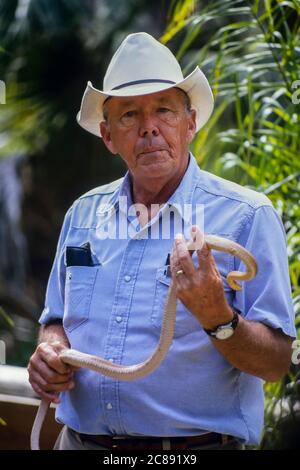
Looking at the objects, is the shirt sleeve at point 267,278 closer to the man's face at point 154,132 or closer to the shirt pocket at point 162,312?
the shirt pocket at point 162,312

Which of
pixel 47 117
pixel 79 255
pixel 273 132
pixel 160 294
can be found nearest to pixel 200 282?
pixel 160 294

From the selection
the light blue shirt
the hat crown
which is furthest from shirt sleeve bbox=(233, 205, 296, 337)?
the hat crown

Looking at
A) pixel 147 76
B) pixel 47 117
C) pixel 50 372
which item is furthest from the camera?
pixel 47 117

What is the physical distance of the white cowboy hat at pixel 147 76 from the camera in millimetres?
2449

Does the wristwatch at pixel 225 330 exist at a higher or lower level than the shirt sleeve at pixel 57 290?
higher

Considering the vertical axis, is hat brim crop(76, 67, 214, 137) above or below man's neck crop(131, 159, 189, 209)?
above

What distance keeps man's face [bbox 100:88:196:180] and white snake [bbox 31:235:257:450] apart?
396mm

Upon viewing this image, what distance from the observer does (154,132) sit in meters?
2.42

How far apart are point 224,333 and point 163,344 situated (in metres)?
0.13

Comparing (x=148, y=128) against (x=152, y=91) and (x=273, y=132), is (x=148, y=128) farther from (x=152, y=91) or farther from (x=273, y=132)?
(x=273, y=132)

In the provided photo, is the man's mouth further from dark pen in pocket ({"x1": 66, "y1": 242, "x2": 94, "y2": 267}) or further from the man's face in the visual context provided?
dark pen in pocket ({"x1": 66, "y1": 242, "x2": 94, "y2": 267})

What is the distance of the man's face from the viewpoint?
2416mm

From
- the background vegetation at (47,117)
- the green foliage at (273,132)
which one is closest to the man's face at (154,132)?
the green foliage at (273,132)
